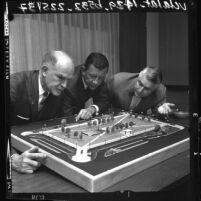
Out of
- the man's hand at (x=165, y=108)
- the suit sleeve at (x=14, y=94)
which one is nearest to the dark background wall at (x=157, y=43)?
the man's hand at (x=165, y=108)

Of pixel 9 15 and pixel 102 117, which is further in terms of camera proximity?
pixel 102 117

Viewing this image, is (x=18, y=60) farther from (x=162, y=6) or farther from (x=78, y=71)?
(x=162, y=6)

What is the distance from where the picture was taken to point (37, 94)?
4.65 feet

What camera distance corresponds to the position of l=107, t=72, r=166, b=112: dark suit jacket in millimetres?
1433

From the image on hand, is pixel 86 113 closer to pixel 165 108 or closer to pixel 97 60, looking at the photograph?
pixel 97 60

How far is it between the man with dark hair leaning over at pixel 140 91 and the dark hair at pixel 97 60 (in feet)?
0.27

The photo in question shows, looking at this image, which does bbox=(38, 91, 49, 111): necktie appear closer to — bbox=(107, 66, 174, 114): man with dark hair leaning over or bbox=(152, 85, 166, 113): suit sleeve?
bbox=(107, 66, 174, 114): man with dark hair leaning over

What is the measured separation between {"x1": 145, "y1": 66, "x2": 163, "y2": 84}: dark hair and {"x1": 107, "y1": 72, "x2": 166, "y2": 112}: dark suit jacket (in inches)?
1.6

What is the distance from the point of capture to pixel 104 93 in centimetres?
144

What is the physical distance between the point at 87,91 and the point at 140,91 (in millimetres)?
293

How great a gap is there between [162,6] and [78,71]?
562 mm

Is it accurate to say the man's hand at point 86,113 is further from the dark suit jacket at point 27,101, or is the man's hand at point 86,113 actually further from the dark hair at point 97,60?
the dark hair at point 97,60

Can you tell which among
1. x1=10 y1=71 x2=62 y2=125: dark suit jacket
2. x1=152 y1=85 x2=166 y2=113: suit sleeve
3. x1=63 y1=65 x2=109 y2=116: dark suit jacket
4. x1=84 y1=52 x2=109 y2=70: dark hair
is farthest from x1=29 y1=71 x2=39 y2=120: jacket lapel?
x1=152 y1=85 x2=166 y2=113: suit sleeve

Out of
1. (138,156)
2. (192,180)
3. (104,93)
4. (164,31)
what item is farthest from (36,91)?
(192,180)
